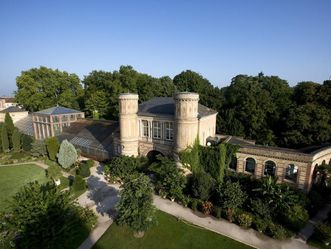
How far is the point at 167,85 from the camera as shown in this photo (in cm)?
5003

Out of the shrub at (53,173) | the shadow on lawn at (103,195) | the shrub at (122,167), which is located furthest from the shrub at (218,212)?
the shrub at (53,173)

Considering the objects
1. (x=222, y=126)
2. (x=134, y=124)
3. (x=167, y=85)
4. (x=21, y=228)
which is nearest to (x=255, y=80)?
(x=222, y=126)

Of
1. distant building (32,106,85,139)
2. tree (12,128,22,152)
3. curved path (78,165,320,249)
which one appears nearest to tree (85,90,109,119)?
distant building (32,106,85,139)

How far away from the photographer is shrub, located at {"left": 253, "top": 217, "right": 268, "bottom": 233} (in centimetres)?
1711

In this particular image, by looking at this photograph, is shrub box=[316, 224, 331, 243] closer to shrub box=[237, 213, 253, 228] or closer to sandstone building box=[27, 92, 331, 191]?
shrub box=[237, 213, 253, 228]

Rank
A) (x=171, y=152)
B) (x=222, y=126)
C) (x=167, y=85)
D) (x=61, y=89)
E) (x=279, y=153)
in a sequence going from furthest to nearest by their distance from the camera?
(x=61, y=89) < (x=167, y=85) < (x=222, y=126) < (x=171, y=152) < (x=279, y=153)

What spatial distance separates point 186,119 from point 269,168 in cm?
968

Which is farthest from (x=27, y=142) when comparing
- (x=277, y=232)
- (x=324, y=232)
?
(x=324, y=232)

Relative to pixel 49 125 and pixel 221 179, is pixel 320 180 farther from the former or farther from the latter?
pixel 49 125

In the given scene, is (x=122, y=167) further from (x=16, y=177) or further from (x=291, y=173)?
(x=291, y=173)

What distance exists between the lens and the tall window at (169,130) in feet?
87.2

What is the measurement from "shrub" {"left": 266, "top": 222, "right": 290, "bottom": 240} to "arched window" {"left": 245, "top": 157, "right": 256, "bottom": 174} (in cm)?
725

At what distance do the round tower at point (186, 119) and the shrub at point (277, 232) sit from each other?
10.9 meters

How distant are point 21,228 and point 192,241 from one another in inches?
436
